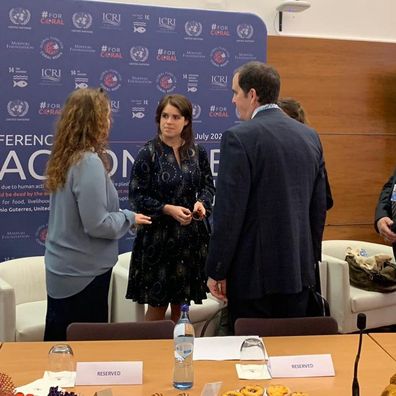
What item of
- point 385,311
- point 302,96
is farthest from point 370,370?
point 302,96

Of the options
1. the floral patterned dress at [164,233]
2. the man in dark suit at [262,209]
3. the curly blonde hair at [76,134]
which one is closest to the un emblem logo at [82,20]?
the floral patterned dress at [164,233]

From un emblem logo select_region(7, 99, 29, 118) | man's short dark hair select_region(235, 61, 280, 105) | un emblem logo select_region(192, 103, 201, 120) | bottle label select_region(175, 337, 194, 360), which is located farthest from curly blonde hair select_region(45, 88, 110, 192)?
un emblem logo select_region(192, 103, 201, 120)

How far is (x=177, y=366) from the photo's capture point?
1909 millimetres

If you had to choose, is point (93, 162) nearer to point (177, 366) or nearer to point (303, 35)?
point (177, 366)

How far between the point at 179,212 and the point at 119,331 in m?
1.09

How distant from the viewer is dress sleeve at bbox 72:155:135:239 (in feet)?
8.86

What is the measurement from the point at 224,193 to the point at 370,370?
A: 0.89m

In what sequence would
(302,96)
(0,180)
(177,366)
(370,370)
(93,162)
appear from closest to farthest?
(177,366) → (370,370) → (93,162) → (0,180) → (302,96)

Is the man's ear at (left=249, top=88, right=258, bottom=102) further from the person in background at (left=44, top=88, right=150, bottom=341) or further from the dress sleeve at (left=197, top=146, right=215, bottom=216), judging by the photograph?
the dress sleeve at (left=197, top=146, right=215, bottom=216)

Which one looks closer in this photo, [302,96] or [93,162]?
[93,162]

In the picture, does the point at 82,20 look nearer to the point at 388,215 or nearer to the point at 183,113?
the point at 183,113

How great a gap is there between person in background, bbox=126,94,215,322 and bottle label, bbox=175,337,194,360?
5.03 ft

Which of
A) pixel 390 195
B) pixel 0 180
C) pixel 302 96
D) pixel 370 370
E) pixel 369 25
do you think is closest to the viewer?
pixel 370 370

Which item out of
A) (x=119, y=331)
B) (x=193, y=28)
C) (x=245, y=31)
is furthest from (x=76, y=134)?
(x=245, y=31)
